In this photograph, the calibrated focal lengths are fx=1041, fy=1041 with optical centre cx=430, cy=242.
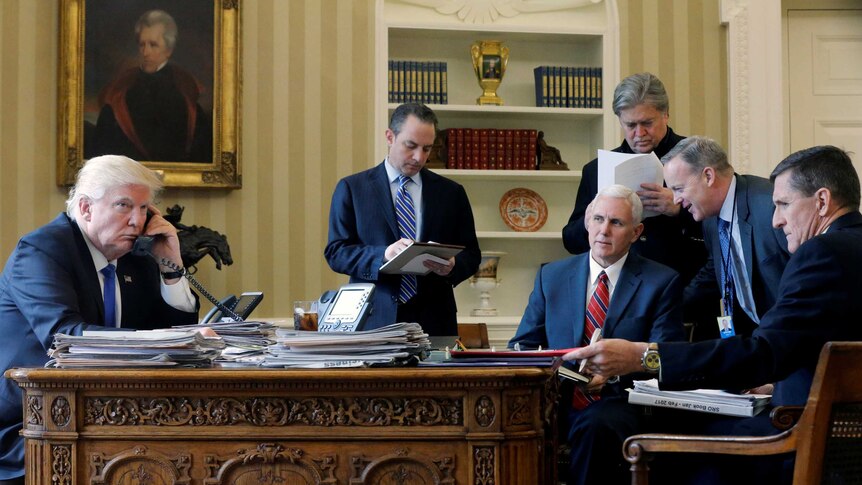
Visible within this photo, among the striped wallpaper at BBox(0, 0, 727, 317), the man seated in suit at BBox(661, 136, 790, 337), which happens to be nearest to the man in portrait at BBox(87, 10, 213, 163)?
the striped wallpaper at BBox(0, 0, 727, 317)

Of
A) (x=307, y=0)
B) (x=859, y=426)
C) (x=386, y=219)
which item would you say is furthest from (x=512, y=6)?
(x=859, y=426)

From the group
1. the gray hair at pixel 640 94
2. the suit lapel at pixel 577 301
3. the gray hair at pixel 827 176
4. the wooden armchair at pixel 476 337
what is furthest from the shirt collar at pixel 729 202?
the wooden armchair at pixel 476 337

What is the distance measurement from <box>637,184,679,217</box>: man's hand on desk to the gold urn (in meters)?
2.00

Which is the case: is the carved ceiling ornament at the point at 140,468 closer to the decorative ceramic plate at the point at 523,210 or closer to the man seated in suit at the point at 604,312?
the man seated in suit at the point at 604,312

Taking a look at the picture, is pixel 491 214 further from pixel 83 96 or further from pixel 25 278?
pixel 25 278

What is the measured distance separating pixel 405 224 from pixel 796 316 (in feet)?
6.78

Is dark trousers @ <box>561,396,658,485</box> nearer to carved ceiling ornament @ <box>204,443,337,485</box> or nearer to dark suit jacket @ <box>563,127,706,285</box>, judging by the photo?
carved ceiling ornament @ <box>204,443,337,485</box>

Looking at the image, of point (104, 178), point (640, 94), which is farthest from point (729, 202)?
point (104, 178)

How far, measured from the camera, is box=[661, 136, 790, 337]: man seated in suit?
3.40 metres

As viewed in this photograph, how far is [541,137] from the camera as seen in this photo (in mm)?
5883

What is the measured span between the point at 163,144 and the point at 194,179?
0.25 meters

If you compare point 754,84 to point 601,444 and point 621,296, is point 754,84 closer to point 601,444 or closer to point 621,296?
point 621,296

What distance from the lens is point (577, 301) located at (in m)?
3.35

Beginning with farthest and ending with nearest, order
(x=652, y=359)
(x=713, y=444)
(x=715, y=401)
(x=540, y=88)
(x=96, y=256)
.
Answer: (x=540, y=88) < (x=96, y=256) < (x=715, y=401) < (x=652, y=359) < (x=713, y=444)
